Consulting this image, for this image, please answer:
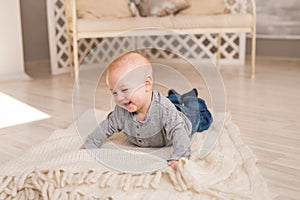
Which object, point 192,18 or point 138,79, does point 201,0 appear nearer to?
point 192,18

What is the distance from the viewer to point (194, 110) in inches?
52.6

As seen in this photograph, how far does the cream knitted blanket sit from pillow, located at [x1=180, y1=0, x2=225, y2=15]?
202 cm

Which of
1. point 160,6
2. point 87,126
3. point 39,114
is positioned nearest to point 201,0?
point 160,6

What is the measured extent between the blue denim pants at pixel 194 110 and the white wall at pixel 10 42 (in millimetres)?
1863

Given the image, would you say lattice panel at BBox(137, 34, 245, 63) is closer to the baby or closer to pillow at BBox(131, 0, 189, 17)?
pillow at BBox(131, 0, 189, 17)

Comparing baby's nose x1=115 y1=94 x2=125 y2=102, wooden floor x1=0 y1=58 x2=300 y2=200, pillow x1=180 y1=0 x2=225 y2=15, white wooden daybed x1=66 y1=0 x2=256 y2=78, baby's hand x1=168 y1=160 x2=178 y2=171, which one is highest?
pillow x1=180 y1=0 x2=225 y2=15

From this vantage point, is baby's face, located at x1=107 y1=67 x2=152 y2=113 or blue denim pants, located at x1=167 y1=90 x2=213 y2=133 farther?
blue denim pants, located at x1=167 y1=90 x2=213 y2=133

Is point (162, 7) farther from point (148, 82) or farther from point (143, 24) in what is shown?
point (148, 82)

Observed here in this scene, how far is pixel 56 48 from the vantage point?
321 cm

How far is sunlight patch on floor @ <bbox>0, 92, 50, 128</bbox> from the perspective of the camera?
183 cm

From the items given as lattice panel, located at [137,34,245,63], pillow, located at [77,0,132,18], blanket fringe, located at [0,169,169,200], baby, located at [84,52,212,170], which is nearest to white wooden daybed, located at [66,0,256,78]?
pillow, located at [77,0,132,18]

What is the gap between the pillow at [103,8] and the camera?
279 cm

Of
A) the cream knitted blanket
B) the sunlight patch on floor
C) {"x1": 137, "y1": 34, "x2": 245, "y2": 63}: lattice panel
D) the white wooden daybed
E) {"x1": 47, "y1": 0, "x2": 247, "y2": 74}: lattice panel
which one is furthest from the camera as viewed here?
{"x1": 137, "y1": 34, "x2": 245, "y2": 63}: lattice panel

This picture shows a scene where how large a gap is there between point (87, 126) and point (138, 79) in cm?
33
